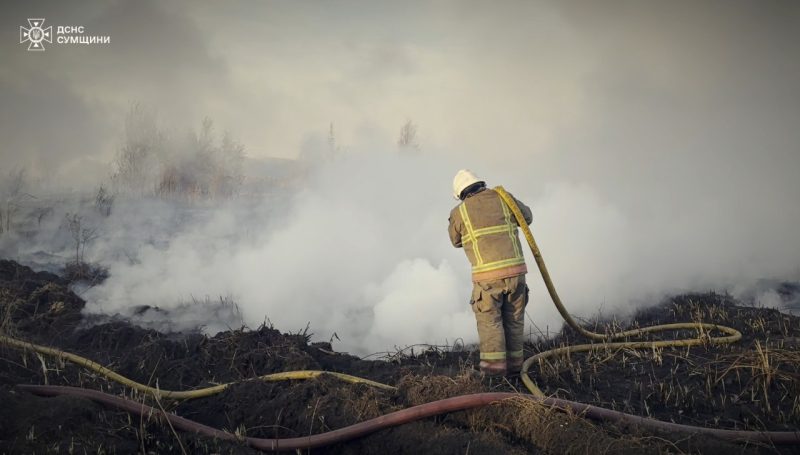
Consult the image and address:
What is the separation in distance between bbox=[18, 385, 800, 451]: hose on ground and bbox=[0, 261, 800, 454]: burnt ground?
75 millimetres

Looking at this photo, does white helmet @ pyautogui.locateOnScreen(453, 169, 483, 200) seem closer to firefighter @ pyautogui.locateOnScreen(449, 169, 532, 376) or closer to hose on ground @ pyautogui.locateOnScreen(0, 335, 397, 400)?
firefighter @ pyautogui.locateOnScreen(449, 169, 532, 376)

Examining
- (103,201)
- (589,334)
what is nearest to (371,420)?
(589,334)

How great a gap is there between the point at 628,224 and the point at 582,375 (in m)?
5.61

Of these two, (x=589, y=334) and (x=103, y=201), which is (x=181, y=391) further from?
(x=103, y=201)

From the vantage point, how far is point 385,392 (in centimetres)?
426

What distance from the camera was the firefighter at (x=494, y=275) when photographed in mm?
4910

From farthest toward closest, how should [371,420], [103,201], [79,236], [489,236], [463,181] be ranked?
[103,201]
[79,236]
[463,181]
[489,236]
[371,420]

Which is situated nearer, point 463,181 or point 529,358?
point 529,358

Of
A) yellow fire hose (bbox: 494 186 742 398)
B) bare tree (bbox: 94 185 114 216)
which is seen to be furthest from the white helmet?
bare tree (bbox: 94 185 114 216)

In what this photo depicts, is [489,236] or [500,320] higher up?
[489,236]

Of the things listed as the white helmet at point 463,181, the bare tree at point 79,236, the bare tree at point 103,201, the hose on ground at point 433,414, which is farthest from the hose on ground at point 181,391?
the bare tree at point 103,201

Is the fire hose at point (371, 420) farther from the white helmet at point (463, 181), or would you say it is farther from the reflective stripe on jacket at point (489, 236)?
the white helmet at point (463, 181)

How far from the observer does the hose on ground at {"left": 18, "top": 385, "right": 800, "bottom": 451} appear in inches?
133

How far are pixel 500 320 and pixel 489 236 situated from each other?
846 mm
